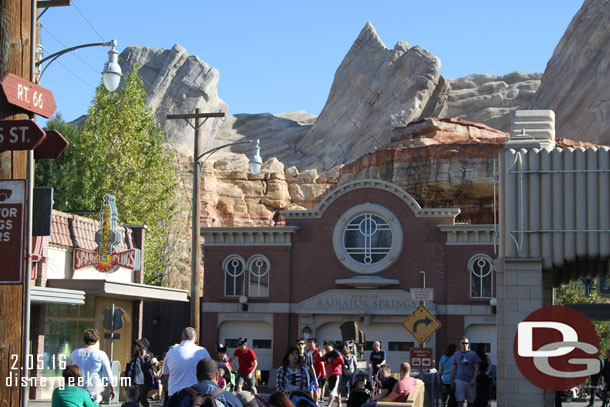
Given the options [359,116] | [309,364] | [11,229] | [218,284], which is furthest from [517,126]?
[359,116]

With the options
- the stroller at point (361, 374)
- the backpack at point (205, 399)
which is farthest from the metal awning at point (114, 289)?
the backpack at point (205, 399)

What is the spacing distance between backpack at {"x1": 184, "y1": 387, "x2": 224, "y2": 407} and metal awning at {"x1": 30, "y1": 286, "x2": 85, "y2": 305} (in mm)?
15522

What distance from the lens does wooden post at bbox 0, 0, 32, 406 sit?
7.71m

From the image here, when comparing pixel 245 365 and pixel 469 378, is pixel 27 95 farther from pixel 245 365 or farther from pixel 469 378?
pixel 245 365

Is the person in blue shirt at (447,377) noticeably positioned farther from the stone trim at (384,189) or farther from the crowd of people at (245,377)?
the stone trim at (384,189)

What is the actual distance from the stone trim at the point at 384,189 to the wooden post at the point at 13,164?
109 feet

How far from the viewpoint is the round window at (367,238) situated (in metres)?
41.4

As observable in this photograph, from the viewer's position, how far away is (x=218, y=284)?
42.9 metres

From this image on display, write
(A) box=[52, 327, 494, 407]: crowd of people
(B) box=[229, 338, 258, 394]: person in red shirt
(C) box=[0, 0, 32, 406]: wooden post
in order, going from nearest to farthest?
(C) box=[0, 0, 32, 406]: wooden post, (A) box=[52, 327, 494, 407]: crowd of people, (B) box=[229, 338, 258, 394]: person in red shirt

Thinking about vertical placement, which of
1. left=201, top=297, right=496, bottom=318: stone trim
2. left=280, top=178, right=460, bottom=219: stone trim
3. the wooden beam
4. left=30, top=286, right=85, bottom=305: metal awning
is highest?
the wooden beam

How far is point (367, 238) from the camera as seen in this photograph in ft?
138

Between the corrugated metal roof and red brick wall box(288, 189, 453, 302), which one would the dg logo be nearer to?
the corrugated metal roof

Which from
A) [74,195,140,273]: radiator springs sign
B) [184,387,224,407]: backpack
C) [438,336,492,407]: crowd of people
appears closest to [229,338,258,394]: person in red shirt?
[438,336,492,407]: crowd of people

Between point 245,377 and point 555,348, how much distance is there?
8160 millimetres
